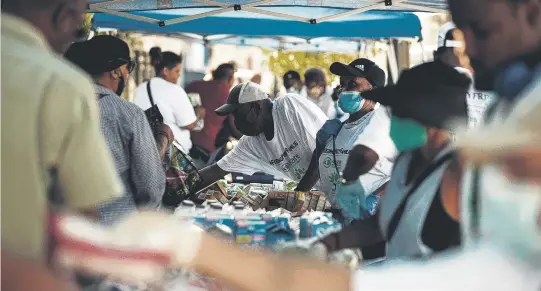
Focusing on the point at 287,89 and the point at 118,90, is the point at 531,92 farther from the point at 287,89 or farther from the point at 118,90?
the point at 287,89

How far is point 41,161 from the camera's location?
5.80ft

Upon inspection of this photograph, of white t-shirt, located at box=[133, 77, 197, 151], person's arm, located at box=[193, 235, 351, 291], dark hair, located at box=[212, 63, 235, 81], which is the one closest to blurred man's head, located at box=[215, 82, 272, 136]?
white t-shirt, located at box=[133, 77, 197, 151]

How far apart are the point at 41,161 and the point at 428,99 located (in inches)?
42.3

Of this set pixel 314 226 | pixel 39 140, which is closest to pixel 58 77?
pixel 39 140

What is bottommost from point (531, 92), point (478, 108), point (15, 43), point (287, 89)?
point (287, 89)

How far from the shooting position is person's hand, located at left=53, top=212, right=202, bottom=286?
5.94ft

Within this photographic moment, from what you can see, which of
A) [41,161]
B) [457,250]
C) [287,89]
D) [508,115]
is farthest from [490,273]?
[287,89]

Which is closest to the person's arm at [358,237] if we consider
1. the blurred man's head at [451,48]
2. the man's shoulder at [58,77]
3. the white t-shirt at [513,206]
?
the white t-shirt at [513,206]

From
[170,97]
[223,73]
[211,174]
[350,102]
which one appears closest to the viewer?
[350,102]

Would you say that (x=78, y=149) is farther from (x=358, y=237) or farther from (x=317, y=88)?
(x=317, y=88)

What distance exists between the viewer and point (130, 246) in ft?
6.06

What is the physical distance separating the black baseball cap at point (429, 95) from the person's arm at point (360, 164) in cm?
101

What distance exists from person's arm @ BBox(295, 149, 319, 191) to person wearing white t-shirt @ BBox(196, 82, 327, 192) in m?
0.19

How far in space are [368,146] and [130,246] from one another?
5.85 ft
